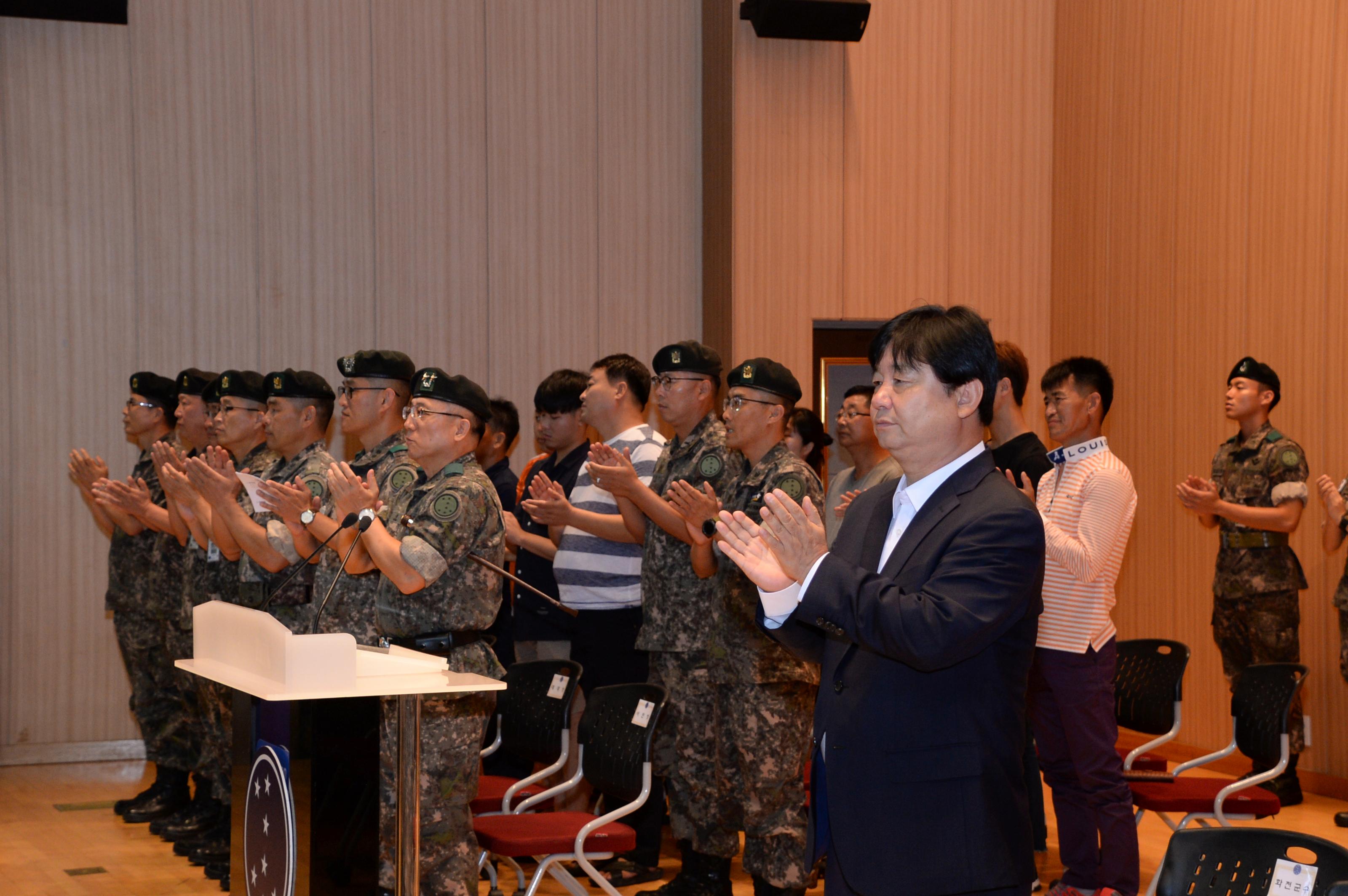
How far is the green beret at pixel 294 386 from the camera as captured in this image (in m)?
4.66

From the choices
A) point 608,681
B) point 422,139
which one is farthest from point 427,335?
point 608,681

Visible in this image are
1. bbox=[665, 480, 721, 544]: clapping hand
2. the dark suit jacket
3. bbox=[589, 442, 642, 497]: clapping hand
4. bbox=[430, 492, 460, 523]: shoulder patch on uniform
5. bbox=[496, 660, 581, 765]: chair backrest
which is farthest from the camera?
bbox=[589, 442, 642, 497]: clapping hand

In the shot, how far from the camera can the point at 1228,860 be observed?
7.16ft

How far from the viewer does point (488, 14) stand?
Result: 722 cm

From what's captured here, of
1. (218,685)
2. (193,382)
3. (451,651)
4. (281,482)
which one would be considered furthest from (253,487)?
(193,382)

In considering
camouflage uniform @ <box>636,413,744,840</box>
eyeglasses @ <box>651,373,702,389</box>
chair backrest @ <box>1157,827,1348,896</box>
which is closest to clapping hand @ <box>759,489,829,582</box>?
chair backrest @ <box>1157,827,1348,896</box>

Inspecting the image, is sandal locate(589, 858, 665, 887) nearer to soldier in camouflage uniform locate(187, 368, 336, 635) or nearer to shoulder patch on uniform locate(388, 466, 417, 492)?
soldier in camouflage uniform locate(187, 368, 336, 635)

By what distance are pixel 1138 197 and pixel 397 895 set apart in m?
5.64

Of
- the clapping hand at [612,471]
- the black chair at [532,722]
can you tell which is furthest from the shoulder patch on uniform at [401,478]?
the black chair at [532,722]

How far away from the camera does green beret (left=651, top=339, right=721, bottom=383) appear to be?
455 centimetres

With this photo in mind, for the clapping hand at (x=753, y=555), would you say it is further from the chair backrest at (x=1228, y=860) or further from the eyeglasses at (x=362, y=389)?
the eyeglasses at (x=362, y=389)

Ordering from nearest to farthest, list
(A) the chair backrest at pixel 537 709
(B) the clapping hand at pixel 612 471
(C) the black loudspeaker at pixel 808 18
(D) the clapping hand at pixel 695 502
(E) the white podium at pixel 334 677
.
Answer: (E) the white podium at pixel 334 677 < (D) the clapping hand at pixel 695 502 < (A) the chair backrest at pixel 537 709 < (B) the clapping hand at pixel 612 471 < (C) the black loudspeaker at pixel 808 18

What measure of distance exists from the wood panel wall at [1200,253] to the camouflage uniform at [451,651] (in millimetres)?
4065

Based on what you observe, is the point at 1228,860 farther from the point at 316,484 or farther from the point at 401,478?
the point at 316,484
